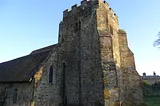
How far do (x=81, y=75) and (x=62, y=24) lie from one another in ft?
24.6

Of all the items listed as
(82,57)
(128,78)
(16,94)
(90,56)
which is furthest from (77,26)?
(16,94)

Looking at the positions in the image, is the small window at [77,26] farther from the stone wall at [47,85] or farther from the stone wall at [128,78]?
the stone wall at [128,78]

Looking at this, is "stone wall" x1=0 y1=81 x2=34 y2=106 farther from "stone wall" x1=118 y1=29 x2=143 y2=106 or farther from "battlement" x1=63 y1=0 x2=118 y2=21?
"battlement" x1=63 y1=0 x2=118 y2=21

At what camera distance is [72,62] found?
1456cm

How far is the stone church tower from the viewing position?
11.5 meters

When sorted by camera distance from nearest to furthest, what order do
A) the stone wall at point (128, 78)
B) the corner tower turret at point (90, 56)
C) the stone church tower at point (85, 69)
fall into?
1. the corner tower turret at point (90, 56)
2. the stone church tower at point (85, 69)
3. the stone wall at point (128, 78)

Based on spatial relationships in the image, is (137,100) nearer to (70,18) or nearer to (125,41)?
(125,41)

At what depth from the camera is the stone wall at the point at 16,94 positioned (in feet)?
40.5

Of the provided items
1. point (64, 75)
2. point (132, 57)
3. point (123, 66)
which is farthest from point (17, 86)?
point (132, 57)

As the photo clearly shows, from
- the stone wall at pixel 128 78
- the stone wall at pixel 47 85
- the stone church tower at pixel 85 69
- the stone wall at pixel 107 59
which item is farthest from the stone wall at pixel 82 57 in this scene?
the stone wall at pixel 128 78

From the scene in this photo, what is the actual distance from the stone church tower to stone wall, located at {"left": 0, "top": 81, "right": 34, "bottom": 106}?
0.30 feet

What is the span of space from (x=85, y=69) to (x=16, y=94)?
311 inches

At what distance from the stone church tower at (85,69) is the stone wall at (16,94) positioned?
3.6 inches

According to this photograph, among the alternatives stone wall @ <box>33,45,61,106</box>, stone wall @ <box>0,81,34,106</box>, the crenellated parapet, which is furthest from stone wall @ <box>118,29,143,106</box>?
stone wall @ <box>0,81,34,106</box>
